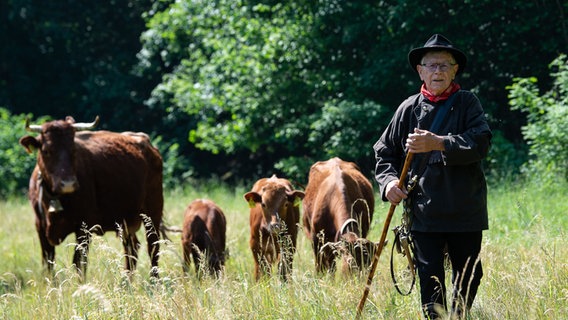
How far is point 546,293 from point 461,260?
83 centimetres

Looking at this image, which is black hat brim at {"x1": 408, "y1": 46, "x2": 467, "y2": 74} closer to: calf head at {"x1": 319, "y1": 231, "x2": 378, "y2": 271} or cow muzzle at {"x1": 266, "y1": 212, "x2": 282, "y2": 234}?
calf head at {"x1": 319, "y1": 231, "x2": 378, "y2": 271}

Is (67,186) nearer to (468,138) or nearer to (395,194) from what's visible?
(395,194)

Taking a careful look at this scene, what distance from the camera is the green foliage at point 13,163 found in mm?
24516

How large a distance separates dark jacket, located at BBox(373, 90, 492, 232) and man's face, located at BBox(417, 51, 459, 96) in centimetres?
11

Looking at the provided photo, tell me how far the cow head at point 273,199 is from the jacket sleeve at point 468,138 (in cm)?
367

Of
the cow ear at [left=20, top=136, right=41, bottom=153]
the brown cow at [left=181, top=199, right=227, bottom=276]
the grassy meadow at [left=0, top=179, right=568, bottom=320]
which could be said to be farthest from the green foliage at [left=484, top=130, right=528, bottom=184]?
the cow ear at [left=20, top=136, right=41, bottom=153]

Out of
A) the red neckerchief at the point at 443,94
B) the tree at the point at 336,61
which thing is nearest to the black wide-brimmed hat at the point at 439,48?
the red neckerchief at the point at 443,94

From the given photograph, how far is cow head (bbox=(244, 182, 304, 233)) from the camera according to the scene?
8.86 metres

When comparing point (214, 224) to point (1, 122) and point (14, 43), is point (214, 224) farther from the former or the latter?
point (14, 43)

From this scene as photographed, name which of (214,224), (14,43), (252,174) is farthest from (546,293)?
(14,43)

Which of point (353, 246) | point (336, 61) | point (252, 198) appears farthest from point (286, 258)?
point (336, 61)

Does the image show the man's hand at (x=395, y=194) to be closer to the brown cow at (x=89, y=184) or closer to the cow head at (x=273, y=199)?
the cow head at (x=273, y=199)

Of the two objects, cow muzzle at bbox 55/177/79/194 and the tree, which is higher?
the tree

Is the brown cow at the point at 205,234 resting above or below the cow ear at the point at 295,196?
below
